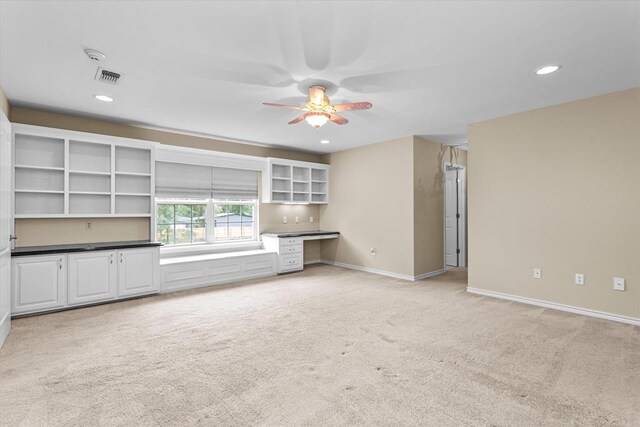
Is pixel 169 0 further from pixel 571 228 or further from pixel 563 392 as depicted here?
pixel 571 228

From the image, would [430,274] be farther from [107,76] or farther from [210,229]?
[107,76]

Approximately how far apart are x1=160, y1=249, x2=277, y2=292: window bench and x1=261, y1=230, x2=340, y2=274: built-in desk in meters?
0.14

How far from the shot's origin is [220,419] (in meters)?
1.90

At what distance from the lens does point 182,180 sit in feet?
17.8

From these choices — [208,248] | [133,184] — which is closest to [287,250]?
[208,248]

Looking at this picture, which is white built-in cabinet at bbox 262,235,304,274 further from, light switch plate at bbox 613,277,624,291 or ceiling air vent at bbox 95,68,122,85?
light switch plate at bbox 613,277,624,291

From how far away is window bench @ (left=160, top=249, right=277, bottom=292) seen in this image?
4.85 m

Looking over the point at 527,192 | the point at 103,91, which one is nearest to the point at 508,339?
the point at 527,192

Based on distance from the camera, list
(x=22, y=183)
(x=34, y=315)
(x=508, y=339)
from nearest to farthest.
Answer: (x=508, y=339), (x=34, y=315), (x=22, y=183)

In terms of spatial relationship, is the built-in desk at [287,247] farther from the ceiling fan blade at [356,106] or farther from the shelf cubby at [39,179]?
the ceiling fan blade at [356,106]

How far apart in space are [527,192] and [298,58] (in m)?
3.49

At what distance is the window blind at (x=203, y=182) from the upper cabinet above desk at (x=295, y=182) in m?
0.32

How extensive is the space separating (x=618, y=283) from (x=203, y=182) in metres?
5.98

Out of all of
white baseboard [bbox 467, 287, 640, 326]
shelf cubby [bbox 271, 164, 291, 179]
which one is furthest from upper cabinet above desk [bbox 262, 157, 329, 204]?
white baseboard [bbox 467, 287, 640, 326]
